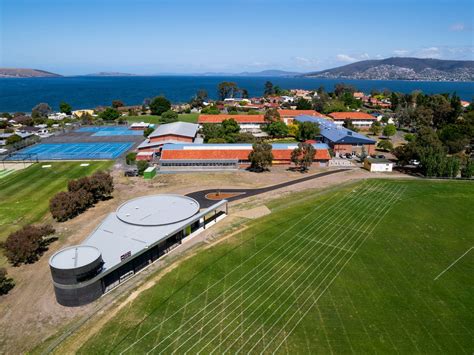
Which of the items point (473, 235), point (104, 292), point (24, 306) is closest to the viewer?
point (24, 306)

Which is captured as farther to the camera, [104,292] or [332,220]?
[332,220]

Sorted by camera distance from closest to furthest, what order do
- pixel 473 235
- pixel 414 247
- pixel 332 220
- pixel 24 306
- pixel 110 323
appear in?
pixel 110 323 < pixel 24 306 < pixel 414 247 < pixel 473 235 < pixel 332 220

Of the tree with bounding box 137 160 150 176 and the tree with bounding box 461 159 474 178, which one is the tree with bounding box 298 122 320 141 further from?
the tree with bounding box 137 160 150 176

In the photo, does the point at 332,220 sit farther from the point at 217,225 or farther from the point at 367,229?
the point at 217,225

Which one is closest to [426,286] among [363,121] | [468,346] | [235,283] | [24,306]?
[468,346]

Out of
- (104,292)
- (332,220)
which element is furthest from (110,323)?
(332,220)

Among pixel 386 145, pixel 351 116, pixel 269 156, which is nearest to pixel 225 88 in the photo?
pixel 351 116

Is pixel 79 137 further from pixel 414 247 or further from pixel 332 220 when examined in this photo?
pixel 414 247
